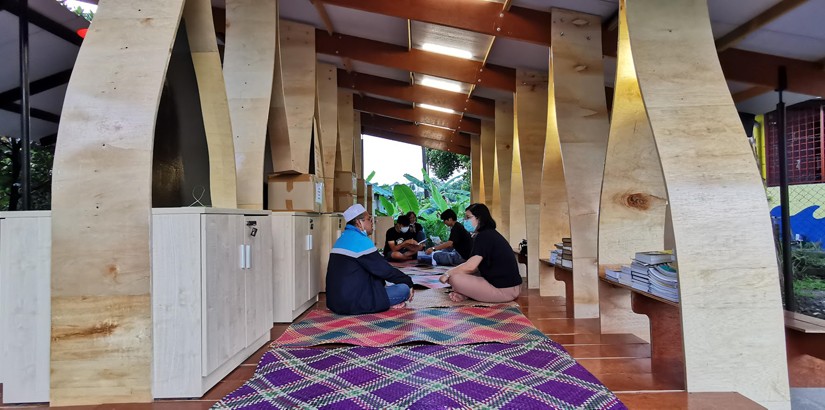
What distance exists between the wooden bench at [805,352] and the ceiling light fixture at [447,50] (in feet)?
19.8

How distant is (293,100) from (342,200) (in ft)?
6.34

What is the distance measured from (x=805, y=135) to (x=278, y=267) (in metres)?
7.63

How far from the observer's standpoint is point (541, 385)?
8.87 ft

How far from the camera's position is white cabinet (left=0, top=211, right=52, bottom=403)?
2.60 metres

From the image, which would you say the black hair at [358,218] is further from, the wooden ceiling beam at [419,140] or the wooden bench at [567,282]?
the wooden ceiling beam at [419,140]

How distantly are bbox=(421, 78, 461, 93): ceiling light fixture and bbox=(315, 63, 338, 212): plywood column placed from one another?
1.83 meters

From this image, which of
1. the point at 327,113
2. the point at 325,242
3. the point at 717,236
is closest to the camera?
the point at 717,236

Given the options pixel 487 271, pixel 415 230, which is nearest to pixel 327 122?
pixel 415 230

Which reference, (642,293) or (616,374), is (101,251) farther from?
(642,293)

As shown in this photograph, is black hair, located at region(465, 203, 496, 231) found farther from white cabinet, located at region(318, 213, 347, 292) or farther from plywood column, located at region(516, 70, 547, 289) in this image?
white cabinet, located at region(318, 213, 347, 292)

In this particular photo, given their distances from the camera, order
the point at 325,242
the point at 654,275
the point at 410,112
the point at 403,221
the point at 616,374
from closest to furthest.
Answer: the point at 616,374
the point at 654,275
the point at 325,242
the point at 403,221
the point at 410,112

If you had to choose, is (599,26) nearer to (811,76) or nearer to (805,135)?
(811,76)

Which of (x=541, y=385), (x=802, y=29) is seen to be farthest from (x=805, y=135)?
(x=541, y=385)

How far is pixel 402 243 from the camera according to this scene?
10.6 metres
